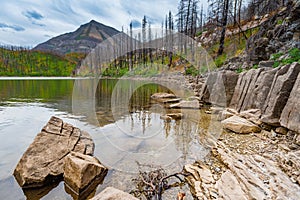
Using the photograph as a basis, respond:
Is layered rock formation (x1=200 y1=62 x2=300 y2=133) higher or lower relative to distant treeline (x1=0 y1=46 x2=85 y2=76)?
lower

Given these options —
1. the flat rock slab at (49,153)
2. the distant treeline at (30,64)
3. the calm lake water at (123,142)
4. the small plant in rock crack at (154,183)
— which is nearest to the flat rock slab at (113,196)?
the small plant in rock crack at (154,183)

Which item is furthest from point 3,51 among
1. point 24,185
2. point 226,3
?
point 24,185

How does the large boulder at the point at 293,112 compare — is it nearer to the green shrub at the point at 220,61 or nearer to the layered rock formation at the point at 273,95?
the layered rock formation at the point at 273,95

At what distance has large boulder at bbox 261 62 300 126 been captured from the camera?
5375 mm

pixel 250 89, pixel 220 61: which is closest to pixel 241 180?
pixel 250 89

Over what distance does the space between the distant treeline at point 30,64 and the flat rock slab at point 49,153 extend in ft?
342

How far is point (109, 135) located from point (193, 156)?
361 centimetres

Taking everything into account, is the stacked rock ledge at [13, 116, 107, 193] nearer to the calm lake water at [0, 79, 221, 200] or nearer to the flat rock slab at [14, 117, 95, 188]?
the flat rock slab at [14, 117, 95, 188]

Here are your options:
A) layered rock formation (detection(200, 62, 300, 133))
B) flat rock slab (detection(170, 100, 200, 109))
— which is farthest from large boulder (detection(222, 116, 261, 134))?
flat rock slab (detection(170, 100, 200, 109))

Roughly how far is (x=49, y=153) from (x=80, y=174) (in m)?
1.44

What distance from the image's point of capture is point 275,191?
2875 millimetres

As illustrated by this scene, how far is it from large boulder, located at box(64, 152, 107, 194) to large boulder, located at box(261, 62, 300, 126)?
5364mm

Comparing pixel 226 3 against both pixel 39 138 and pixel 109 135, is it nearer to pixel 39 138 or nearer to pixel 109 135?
pixel 109 135

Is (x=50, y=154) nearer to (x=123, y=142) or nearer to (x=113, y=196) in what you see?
(x=123, y=142)
